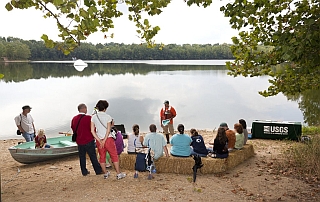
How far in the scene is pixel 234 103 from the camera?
→ 28.8m

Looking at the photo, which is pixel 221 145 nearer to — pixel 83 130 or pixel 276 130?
pixel 83 130

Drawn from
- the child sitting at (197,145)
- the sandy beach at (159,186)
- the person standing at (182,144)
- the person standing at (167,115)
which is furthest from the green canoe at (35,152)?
the child sitting at (197,145)

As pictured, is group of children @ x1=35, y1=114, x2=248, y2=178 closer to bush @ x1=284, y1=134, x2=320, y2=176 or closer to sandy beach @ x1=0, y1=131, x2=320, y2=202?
sandy beach @ x1=0, y1=131, x2=320, y2=202

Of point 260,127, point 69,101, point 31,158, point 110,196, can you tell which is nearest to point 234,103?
point 69,101

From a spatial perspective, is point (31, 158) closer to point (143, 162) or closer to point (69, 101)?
point (143, 162)

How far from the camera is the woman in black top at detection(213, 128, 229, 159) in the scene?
24.1 feet

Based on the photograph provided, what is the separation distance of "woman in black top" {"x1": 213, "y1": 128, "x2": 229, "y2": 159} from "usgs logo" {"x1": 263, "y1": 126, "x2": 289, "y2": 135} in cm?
454

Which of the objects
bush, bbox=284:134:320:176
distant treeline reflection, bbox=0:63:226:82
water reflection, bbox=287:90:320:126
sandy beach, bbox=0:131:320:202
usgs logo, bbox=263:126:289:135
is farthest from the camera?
distant treeline reflection, bbox=0:63:226:82

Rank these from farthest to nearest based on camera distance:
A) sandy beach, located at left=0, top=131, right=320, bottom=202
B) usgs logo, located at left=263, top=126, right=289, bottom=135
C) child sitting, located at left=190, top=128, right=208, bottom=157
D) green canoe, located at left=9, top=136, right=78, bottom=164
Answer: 1. usgs logo, located at left=263, top=126, right=289, bottom=135
2. green canoe, located at left=9, top=136, right=78, bottom=164
3. child sitting, located at left=190, top=128, right=208, bottom=157
4. sandy beach, located at left=0, top=131, right=320, bottom=202

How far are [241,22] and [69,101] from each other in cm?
2480

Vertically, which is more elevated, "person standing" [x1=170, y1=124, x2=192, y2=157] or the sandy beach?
"person standing" [x1=170, y1=124, x2=192, y2=157]

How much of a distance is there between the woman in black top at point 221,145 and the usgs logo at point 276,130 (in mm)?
4537

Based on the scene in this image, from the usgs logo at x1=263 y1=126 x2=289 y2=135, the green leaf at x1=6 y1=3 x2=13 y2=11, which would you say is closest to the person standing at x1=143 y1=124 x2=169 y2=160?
the green leaf at x1=6 y1=3 x2=13 y2=11

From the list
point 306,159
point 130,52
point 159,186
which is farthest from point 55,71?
point 306,159
